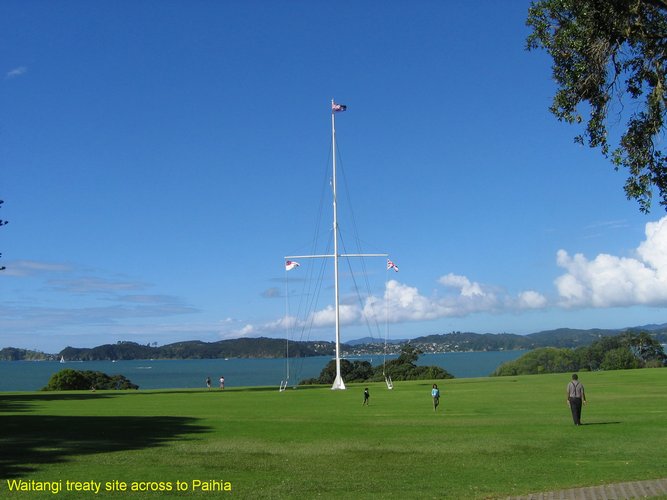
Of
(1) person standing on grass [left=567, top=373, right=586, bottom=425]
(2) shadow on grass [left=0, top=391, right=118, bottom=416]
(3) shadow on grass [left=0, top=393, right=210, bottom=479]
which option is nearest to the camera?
(3) shadow on grass [left=0, top=393, right=210, bottom=479]

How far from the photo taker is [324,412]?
3525 cm

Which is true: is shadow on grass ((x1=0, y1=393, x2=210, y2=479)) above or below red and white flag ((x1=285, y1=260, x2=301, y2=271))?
→ below

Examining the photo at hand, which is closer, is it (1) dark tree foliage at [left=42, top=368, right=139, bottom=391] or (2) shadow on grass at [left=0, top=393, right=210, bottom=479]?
(2) shadow on grass at [left=0, top=393, right=210, bottom=479]

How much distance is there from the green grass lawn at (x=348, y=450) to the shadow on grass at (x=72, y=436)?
0.04 meters

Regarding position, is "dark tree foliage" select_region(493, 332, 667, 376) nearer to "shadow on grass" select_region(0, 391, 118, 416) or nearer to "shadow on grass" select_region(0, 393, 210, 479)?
"shadow on grass" select_region(0, 391, 118, 416)

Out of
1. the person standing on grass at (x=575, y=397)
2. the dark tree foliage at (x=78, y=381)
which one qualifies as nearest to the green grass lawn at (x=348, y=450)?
the person standing on grass at (x=575, y=397)

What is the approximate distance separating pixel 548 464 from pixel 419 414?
602 inches

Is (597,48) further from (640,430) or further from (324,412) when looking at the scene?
(324,412)

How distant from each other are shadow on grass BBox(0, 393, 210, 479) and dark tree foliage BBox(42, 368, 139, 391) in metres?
44.1

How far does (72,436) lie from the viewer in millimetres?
23000

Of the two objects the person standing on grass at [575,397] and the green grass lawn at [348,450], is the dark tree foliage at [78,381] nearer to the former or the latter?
the green grass lawn at [348,450]

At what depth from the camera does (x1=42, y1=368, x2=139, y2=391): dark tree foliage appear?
73.9 m
